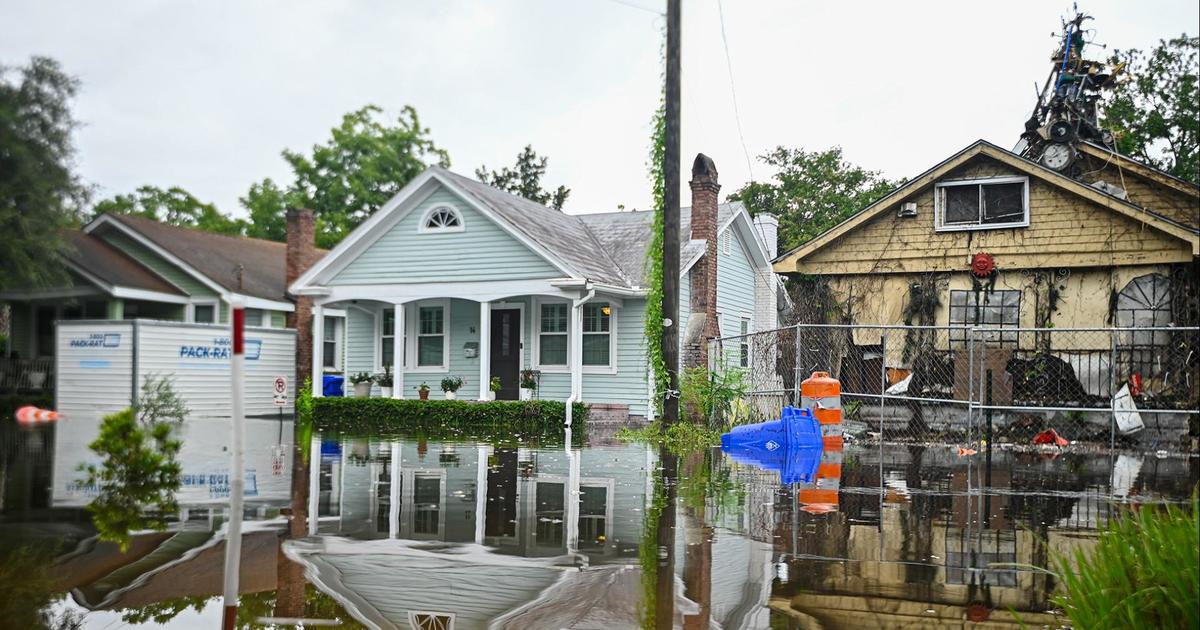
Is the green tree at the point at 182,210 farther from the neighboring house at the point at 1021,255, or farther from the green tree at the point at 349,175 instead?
the neighboring house at the point at 1021,255

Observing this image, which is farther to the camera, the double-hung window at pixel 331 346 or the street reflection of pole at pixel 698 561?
the double-hung window at pixel 331 346

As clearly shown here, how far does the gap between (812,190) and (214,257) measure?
24.2 metres

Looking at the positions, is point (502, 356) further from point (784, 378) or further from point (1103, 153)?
point (1103, 153)

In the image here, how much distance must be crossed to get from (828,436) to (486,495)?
8.22 metres

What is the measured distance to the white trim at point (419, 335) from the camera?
24688 mm

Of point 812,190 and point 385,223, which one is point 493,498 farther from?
point 812,190

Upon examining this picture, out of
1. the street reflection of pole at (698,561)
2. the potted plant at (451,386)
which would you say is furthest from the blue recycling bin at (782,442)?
the potted plant at (451,386)

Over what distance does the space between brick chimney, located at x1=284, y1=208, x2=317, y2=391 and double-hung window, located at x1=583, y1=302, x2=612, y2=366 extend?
8034mm

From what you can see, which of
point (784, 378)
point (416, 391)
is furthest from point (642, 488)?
point (416, 391)

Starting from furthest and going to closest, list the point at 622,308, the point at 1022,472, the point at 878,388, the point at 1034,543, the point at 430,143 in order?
1. the point at 430,143
2. the point at 622,308
3. the point at 878,388
4. the point at 1022,472
5. the point at 1034,543

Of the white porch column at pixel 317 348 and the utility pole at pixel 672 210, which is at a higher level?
the utility pole at pixel 672 210

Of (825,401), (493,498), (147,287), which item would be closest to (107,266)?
(147,287)

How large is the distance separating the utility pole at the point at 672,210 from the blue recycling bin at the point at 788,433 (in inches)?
73.2

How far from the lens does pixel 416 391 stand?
81.5 feet
